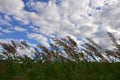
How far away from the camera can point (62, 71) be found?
336 inches

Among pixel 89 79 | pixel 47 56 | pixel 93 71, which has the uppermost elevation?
pixel 47 56

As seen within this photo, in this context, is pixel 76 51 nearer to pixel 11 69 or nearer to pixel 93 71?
pixel 93 71

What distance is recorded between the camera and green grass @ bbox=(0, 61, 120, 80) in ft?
24.6

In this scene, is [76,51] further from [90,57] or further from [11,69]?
[11,69]

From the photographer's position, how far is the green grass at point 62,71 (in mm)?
7484

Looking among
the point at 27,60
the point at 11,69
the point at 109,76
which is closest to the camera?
the point at 109,76

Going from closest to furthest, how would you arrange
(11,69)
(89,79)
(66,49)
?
(89,79) → (11,69) → (66,49)

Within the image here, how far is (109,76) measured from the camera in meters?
7.86

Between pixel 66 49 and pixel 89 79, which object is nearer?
pixel 89 79

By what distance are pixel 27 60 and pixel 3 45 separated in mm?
1452

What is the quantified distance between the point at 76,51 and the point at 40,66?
1.26 metres

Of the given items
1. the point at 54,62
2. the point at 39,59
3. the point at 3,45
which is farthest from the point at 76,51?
the point at 3,45

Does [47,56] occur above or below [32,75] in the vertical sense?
above

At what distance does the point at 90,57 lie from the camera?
30.4 ft
